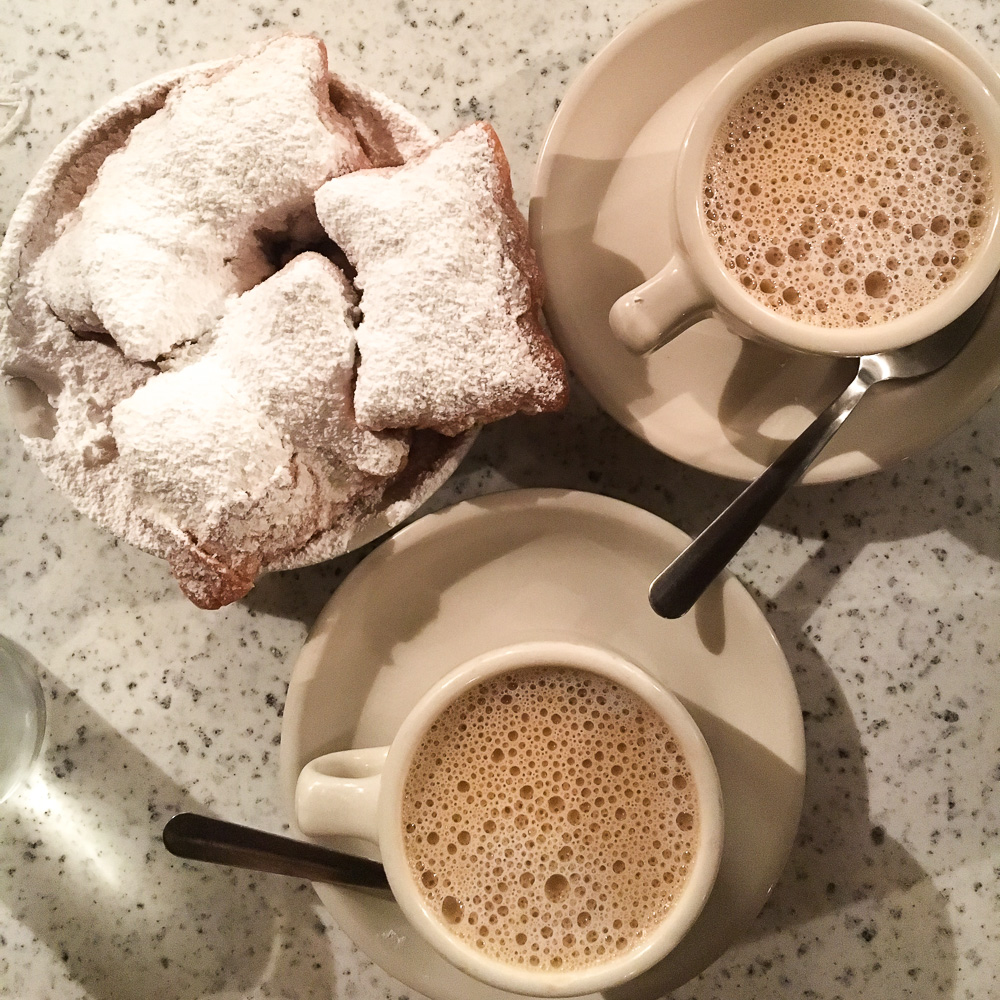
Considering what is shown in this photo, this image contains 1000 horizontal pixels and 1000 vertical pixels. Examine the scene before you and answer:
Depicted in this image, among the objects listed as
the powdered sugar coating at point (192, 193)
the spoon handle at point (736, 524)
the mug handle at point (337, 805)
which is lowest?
the mug handle at point (337, 805)

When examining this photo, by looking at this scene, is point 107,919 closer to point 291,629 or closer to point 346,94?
point 291,629

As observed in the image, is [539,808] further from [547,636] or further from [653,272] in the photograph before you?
[653,272]

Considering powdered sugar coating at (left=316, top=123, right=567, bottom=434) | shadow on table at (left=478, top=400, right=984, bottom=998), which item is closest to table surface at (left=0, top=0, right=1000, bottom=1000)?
shadow on table at (left=478, top=400, right=984, bottom=998)

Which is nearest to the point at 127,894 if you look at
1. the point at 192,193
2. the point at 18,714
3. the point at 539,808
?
the point at 18,714

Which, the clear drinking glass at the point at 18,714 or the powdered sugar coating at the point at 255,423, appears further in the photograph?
the clear drinking glass at the point at 18,714

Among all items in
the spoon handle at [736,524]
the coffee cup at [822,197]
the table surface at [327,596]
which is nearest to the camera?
the coffee cup at [822,197]

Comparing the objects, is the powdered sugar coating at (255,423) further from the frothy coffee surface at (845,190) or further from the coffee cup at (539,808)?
the frothy coffee surface at (845,190)

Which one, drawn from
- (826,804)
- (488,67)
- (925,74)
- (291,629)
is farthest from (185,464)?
(826,804)

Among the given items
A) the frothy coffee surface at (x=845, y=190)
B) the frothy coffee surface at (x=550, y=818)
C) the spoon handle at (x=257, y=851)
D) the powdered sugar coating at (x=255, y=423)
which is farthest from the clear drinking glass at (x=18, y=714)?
the frothy coffee surface at (x=845, y=190)
